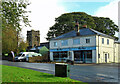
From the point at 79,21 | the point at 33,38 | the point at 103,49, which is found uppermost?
the point at 79,21

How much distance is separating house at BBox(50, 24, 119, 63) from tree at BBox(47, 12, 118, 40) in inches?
437

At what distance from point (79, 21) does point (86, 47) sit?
19.8 metres

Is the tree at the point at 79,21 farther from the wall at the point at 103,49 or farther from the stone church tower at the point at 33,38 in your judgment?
the stone church tower at the point at 33,38

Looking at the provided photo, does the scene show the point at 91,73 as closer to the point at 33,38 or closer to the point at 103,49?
the point at 103,49

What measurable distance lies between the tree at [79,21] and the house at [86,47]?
36.4 ft

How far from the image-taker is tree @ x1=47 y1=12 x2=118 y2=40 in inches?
2115

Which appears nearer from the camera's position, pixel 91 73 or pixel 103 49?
pixel 91 73

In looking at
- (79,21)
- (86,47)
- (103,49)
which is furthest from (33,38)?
(103,49)

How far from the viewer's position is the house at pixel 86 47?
3519 cm

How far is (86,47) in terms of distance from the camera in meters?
36.7

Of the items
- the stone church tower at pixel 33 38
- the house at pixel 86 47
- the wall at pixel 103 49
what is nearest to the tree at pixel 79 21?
the house at pixel 86 47

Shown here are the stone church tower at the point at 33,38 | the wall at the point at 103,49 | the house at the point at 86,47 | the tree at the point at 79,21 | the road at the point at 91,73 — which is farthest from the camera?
the stone church tower at the point at 33,38

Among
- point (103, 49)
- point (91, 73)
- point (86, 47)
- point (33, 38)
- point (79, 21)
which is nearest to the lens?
point (91, 73)

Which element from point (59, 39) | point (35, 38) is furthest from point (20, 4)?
point (35, 38)
